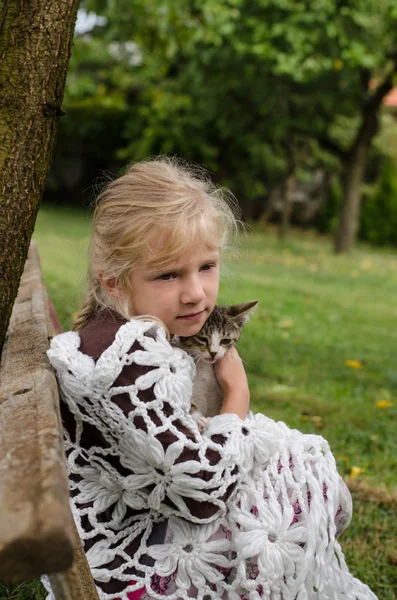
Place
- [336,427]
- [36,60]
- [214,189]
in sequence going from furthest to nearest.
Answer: [336,427] < [214,189] < [36,60]

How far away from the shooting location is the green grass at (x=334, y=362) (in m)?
3.06

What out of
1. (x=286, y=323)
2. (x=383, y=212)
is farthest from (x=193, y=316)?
(x=383, y=212)

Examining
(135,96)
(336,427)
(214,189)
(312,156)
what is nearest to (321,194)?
(312,156)

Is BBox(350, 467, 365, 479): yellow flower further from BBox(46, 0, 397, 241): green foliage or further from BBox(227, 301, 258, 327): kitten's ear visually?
BBox(46, 0, 397, 241): green foliage

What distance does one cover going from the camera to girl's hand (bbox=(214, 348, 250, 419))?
2002 millimetres

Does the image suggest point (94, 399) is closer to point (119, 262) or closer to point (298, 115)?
point (119, 262)

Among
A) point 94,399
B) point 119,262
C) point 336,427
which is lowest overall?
point 336,427

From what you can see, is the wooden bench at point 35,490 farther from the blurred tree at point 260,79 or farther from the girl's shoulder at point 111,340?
the blurred tree at point 260,79

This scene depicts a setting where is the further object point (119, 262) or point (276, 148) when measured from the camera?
point (276, 148)

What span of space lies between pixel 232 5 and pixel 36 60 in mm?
11694

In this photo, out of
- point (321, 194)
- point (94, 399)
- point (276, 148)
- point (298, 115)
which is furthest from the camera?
point (321, 194)

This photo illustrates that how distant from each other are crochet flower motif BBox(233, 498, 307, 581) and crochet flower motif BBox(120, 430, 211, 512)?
16cm

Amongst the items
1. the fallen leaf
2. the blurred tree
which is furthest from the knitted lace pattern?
the blurred tree

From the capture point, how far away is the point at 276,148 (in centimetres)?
2077
